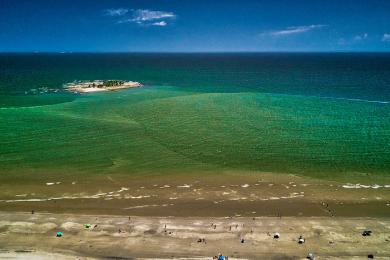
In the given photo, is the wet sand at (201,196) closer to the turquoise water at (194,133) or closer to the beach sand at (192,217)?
the beach sand at (192,217)

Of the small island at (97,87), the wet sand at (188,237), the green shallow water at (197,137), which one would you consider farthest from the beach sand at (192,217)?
the small island at (97,87)

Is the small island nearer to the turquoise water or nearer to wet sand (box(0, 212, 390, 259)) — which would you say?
the turquoise water

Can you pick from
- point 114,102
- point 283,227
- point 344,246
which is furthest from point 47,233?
point 114,102

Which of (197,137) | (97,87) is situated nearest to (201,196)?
(197,137)

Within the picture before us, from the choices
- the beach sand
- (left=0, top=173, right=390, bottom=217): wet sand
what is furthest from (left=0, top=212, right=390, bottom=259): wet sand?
(left=0, top=173, right=390, bottom=217): wet sand

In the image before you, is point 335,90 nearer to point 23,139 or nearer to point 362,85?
point 362,85
